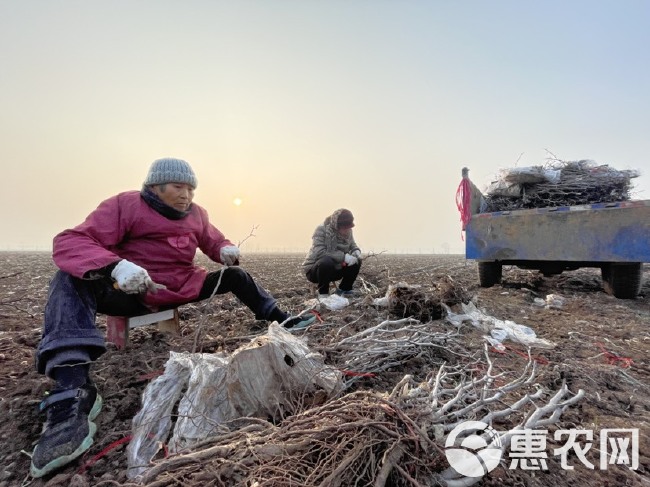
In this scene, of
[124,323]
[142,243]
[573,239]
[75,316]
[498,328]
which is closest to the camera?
[75,316]

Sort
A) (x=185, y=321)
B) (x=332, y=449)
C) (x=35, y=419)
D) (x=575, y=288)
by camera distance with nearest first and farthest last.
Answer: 1. (x=332, y=449)
2. (x=35, y=419)
3. (x=185, y=321)
4. (x=575, y=288)

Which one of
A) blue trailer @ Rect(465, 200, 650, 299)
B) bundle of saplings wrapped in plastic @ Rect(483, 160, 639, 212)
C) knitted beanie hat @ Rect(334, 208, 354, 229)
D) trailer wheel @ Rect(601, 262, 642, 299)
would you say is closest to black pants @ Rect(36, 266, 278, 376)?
knitted beanie hat @ Rect(334, 208, 354, 229)

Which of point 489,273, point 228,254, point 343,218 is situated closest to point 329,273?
point 343,218

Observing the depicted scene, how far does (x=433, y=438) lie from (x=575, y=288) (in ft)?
17.2

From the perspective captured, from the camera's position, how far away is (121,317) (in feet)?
7.84

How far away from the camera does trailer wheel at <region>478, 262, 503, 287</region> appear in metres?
5.30

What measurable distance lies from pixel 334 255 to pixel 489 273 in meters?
2.41

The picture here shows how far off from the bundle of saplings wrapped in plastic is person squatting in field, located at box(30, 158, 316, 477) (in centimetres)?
373

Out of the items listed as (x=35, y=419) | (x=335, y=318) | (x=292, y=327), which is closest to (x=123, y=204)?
(x=35, y=419)

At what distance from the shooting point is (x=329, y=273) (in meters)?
4.73

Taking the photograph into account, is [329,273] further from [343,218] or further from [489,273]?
[489,273]

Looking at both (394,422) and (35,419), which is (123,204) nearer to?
A: (35,419)

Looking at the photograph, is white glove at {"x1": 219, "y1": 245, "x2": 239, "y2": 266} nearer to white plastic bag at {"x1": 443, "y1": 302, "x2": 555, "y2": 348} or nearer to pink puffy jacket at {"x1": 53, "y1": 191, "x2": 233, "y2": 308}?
pink puffy jacket at {"x1": 53, "y1": 191, "x2": 233, "y2": 308}

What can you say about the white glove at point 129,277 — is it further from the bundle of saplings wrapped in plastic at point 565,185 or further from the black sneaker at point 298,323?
the bundle of saplings wrapped in plastic at point 565,185
